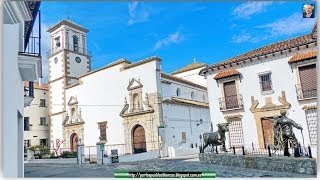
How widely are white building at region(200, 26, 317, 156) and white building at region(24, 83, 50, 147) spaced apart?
227 cm

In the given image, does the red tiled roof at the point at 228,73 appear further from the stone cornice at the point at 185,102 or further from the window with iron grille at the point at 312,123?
the window with iron grille at the point at 312,123

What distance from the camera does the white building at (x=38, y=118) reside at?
4156mm

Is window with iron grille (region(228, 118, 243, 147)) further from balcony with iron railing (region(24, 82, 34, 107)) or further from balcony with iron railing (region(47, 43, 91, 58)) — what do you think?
balcony with iron railing (region(24, 82, 34, 107))

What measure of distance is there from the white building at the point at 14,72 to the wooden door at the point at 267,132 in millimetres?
2918

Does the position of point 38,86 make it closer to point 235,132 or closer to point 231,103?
point 231,103

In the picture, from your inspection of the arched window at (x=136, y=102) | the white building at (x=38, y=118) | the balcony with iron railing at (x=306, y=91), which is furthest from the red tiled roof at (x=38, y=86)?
the balcony with iron railing at (x=306, y=91)

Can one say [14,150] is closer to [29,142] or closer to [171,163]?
[29,142]

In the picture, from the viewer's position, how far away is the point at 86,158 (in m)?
4.93

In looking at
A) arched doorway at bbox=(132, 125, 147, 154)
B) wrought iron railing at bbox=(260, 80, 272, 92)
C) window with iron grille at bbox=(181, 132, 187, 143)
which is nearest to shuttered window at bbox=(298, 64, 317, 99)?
wrought iron railing at bbox=(260, 80, 272, 92)

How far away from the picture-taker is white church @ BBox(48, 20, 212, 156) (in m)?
4.57

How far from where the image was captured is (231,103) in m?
4.70

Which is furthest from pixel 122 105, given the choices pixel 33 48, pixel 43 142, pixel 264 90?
pixel 264 90

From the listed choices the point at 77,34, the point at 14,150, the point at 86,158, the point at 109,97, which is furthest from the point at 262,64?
the point at 14,150

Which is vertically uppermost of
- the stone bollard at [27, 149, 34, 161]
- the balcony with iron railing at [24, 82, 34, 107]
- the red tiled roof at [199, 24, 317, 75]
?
the red tiled roof at [199, 24, 317, 75]
